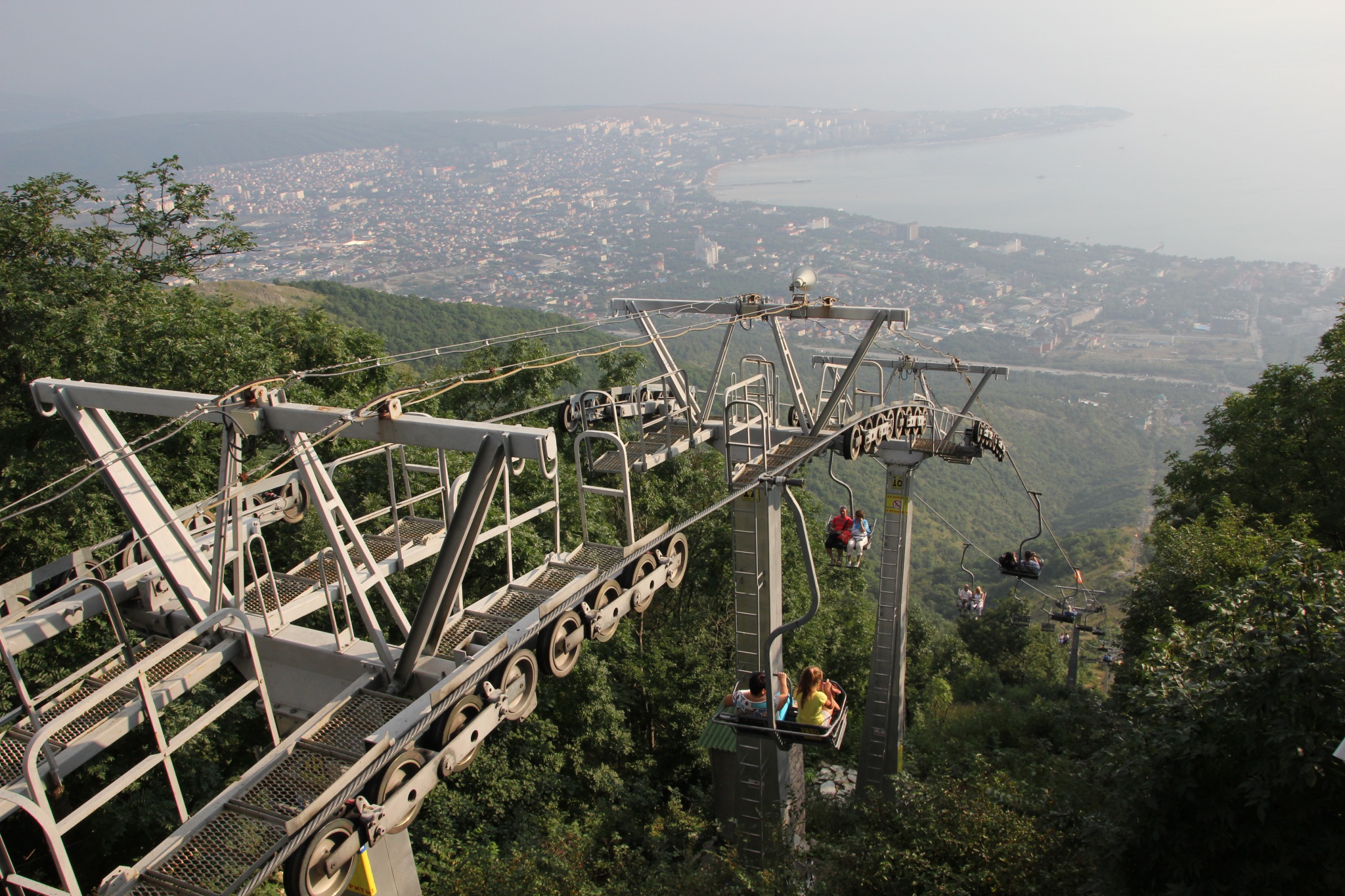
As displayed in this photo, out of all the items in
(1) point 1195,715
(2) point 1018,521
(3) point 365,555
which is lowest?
(2) point 1018,521

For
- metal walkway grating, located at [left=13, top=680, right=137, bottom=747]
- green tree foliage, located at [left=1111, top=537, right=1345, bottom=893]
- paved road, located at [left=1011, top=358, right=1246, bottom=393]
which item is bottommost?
paved road, located at [left=1011, top=358, right=1246, bottom=393]

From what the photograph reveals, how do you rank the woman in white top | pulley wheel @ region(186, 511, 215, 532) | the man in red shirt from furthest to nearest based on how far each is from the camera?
the man in red shirt
the woman in white top
pulley wheel @ region(186, 511, 215, 532)

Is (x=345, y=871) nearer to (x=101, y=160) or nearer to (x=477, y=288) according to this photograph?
(x=477, y=288)

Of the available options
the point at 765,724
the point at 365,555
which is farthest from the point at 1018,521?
the point at 365,555

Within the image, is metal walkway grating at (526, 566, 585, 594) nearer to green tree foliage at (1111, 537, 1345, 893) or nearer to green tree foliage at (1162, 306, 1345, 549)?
green tree foliage at (1111, 537, 1345, 893)

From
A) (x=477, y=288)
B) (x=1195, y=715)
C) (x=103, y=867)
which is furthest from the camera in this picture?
(x=477, y=288)

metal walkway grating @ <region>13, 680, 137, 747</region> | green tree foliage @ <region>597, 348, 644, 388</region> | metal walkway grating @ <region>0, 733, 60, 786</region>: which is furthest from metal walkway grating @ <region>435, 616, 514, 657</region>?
green tree foliage @ <region>597, 348, 644, 388</region>
